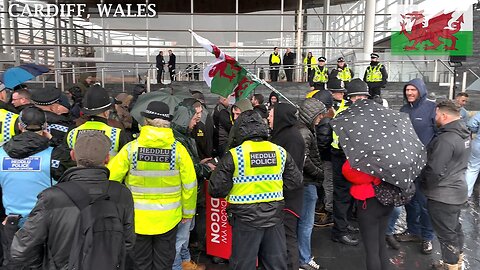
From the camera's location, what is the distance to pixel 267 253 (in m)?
3.33

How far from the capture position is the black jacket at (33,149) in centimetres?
293

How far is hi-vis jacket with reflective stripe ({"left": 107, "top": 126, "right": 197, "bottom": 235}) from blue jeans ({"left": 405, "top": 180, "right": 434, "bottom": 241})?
113 inches

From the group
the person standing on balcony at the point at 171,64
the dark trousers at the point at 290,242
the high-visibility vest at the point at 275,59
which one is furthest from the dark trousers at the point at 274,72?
the dark trousers at the point at 290,242

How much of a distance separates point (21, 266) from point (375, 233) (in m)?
2.77

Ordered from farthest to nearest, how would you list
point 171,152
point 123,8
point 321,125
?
point 123,8 → point 321,125 → point 171,152

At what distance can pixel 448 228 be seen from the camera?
3.74 metres

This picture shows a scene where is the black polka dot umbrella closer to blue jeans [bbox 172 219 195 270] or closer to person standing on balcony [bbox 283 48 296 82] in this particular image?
blue jeans [bbox 172 219 195 270]

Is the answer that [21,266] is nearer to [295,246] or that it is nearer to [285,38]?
[295,246]

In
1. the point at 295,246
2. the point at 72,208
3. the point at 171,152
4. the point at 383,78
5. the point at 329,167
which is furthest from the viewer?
the point at 383,78

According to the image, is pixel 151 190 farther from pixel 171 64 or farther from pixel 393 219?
pixel 171 64

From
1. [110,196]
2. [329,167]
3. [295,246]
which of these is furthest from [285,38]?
[110,196]

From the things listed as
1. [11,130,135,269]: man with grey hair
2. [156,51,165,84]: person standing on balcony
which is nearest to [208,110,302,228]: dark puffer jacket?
[11,130,135,269]: man with grey hair

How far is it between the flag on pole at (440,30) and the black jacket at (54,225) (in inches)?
615

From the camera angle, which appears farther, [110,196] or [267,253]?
[267,253]
